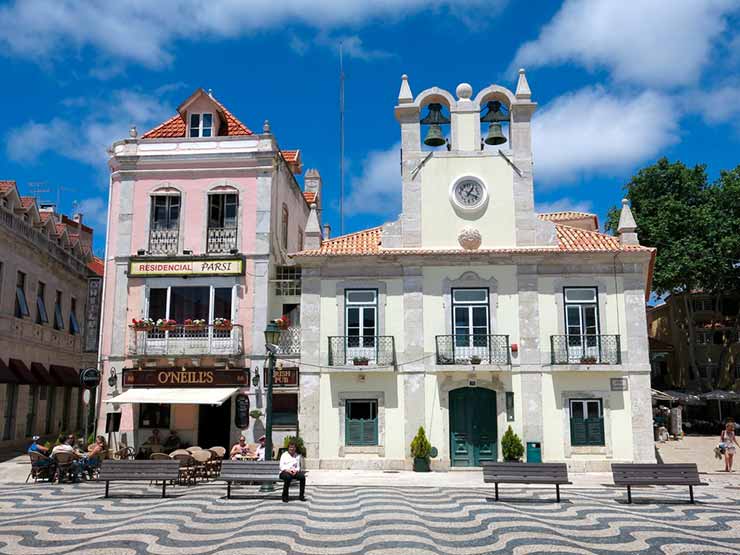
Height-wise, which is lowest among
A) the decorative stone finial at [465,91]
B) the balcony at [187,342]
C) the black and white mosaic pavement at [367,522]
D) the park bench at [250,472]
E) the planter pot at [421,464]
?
the black and white mosaic pavement at [367,522]

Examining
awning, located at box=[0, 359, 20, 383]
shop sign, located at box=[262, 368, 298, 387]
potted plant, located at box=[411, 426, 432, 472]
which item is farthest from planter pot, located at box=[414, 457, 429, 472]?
awning, located at box=[0, 359, 20, 383]

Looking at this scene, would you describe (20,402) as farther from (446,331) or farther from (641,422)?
(641,422)

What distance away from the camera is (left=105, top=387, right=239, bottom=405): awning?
20688mm

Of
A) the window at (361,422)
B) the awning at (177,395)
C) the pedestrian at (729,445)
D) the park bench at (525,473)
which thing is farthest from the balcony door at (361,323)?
the pedestrian at (729,445)

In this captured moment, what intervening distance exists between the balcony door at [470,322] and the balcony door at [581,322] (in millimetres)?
2515

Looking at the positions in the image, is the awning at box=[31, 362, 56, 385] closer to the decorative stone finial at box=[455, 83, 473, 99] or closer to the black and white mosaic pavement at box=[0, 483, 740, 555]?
the black and white mosaic pavement at box=[0, 483, 740, 555]

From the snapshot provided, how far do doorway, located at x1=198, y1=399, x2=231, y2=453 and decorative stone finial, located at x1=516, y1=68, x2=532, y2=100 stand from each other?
44.8ft

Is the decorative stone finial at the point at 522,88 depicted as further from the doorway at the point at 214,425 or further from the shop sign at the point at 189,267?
the doorway at the point at 214,425

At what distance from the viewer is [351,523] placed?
458 inches

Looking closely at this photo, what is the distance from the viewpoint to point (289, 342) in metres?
22.5

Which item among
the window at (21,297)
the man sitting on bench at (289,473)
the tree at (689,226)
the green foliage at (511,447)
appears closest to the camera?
the man sitting on bench at (289,473)

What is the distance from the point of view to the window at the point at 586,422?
20.8 meters

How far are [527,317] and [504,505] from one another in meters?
8.63

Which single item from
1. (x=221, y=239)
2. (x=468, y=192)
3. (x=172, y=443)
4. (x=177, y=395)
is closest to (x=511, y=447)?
(x=468, y=192)
